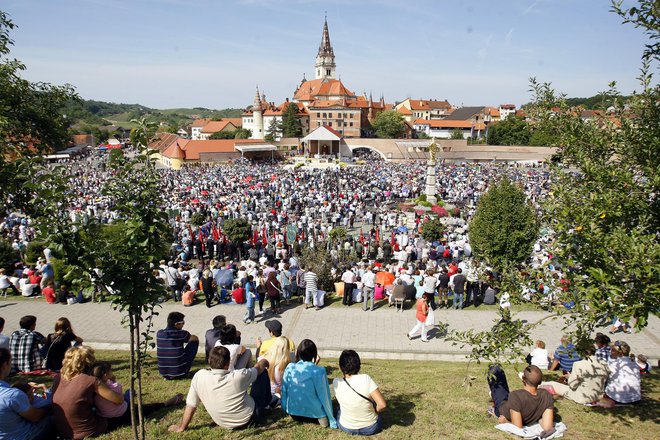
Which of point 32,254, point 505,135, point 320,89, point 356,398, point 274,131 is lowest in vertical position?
point 32,254

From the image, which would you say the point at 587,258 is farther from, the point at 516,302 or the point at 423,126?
the point at 423,126

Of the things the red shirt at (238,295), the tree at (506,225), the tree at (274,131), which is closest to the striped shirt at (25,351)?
the red shirt at (238,295)

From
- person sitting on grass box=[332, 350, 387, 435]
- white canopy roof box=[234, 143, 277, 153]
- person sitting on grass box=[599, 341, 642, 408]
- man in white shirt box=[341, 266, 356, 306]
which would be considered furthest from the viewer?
white canopy roof box=[234, 143, 277, 153]

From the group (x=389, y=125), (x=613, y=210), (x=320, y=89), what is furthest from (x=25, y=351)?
(x=320, y=89)

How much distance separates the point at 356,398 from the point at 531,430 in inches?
74.8

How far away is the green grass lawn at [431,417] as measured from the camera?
476cm

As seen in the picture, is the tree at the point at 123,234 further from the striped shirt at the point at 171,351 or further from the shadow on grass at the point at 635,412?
the shadow on grass at the point at 635,412

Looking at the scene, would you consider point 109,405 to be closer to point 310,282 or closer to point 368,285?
point 310,282

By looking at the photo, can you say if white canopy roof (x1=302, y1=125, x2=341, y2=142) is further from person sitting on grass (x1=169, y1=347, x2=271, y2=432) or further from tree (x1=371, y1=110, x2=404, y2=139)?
person sitting on grass (x1=169, y1=347, x2=271, y2=432)

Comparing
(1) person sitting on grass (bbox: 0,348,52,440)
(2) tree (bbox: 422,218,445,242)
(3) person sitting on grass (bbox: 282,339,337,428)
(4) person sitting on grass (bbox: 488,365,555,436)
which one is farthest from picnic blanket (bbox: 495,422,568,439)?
(2) tree (bbox: 422,218,445,242)

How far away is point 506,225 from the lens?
14.8 meters

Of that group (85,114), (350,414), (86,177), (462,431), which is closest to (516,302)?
(462,431)

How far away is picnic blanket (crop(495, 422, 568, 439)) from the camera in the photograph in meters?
4.66

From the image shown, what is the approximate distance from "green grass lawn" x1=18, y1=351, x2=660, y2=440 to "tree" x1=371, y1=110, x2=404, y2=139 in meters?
81.3
